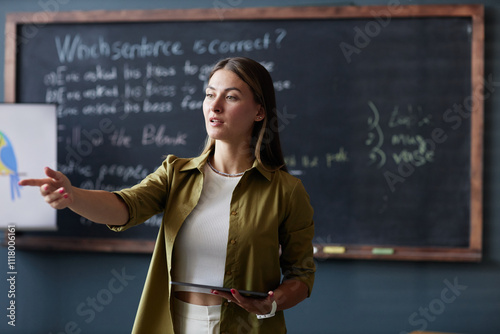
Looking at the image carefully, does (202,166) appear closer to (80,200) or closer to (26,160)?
(80,200)

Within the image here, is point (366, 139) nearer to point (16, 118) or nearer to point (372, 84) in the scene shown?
point (372, 84)

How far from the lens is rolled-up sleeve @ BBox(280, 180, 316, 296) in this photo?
1.26 m

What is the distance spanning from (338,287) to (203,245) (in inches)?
60.3

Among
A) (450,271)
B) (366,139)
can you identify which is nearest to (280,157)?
(366,139)

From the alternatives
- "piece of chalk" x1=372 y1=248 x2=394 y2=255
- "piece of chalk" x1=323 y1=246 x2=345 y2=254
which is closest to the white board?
"piece of chalk" x1=323 y1=246 x2=345 y2=254

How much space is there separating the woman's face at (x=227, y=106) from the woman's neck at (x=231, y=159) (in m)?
0.05

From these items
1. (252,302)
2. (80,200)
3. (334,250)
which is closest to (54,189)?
(80,200)

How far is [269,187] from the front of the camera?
1.26 meters

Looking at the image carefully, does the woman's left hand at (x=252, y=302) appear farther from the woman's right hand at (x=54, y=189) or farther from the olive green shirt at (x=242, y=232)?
the woman's right hand at (x=54, y=189)

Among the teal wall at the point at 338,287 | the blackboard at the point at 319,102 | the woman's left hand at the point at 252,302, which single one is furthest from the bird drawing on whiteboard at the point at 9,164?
the woman's left hand at the point at 252,302

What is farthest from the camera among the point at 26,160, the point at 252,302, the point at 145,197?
the point at 26,160

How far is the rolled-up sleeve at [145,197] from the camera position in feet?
3.93

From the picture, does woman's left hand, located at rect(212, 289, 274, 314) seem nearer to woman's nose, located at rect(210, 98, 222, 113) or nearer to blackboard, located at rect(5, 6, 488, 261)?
woman's nose, located at rect(210, 98, 222, 113)

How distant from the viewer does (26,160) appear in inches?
97.7
